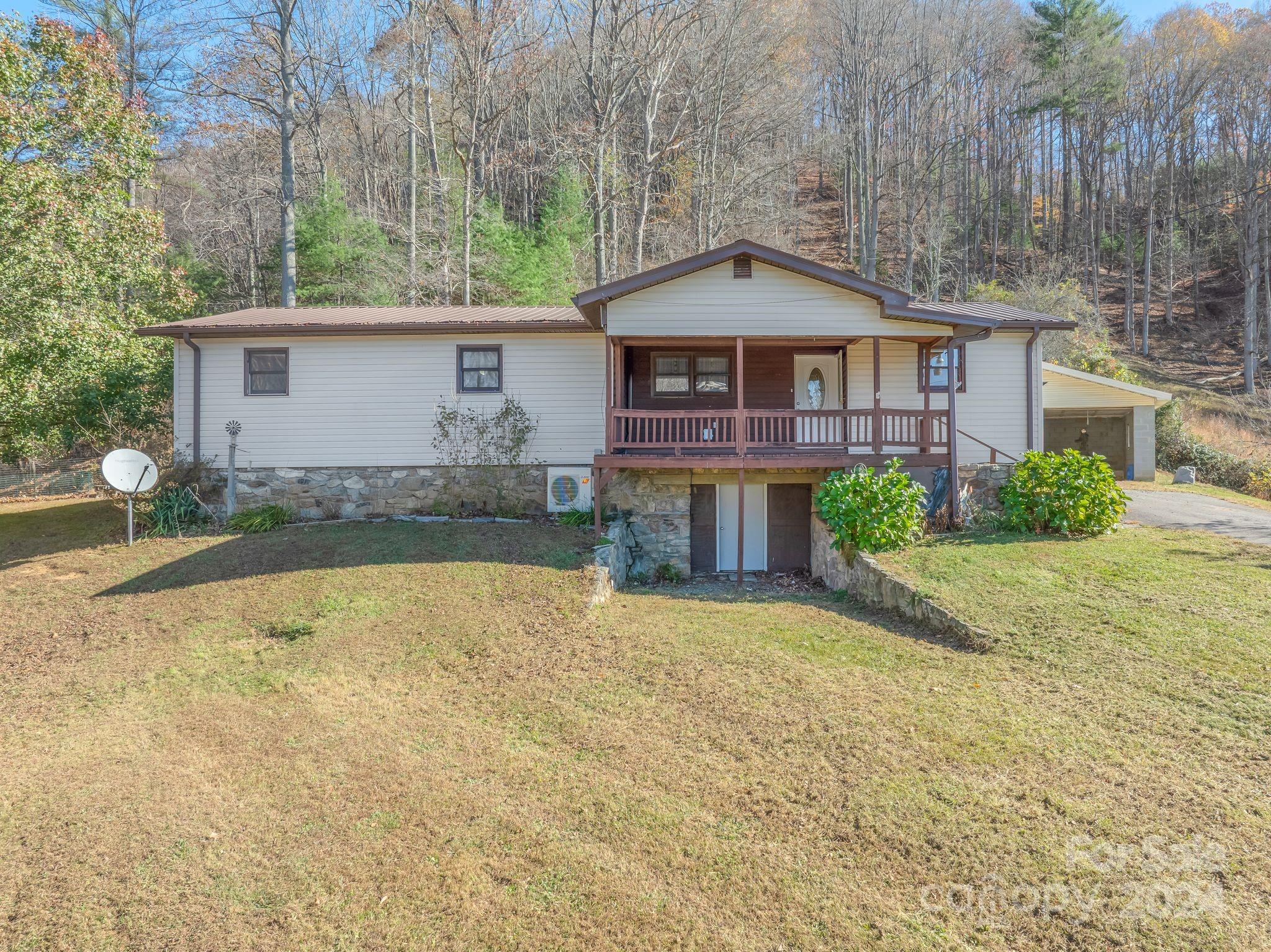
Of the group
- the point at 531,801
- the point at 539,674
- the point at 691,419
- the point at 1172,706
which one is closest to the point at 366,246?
the point at 691,419

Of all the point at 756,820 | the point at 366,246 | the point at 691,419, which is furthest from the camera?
the point at 366,246

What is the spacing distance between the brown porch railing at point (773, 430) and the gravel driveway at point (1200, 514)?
335cm

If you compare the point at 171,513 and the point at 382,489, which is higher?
the point at 382,489

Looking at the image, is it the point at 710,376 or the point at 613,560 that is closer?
the point at 613,560

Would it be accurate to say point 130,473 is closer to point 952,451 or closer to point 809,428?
point 809,428

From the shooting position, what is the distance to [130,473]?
33.2 ft

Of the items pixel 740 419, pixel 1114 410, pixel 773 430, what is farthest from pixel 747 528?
pixel 1114 410

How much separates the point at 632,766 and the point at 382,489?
8811 millimetres

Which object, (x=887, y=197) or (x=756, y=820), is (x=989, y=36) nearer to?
(x=887, y=197)

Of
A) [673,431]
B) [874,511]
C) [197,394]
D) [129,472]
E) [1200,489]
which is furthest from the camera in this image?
[1200,489]

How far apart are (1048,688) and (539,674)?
4.49 metres

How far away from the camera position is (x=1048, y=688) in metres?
5.55

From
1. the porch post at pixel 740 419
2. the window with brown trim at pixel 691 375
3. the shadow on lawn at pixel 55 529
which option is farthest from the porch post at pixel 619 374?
the shadow on lawn at pixel 55 529

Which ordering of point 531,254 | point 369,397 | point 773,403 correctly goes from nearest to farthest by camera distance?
point 369,397 < point 773,403 < point 531,254
